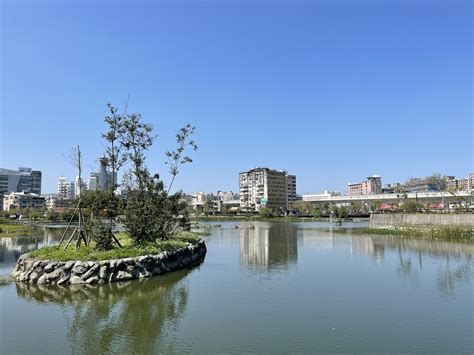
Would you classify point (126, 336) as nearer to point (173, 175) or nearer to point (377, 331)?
point (377, 331)

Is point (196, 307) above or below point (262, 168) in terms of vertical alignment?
below

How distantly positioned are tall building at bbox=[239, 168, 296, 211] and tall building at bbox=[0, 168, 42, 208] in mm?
99996

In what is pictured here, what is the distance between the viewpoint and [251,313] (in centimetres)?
1287

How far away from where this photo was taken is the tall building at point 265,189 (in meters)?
158

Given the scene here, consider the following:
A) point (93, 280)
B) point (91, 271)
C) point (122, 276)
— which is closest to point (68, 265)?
point (91, 271)

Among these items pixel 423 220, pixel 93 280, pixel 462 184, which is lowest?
pixel 93 280

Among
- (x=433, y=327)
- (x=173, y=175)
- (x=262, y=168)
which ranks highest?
(x=262, y=168)

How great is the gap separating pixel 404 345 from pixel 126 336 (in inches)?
286

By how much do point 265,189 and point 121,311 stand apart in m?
146

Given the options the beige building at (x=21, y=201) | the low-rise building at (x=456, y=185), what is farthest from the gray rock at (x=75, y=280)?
the beige building at (x=21, y=201)

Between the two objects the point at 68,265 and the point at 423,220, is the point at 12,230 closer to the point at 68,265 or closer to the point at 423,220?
the point at 68,265

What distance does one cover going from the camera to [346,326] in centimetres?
1138

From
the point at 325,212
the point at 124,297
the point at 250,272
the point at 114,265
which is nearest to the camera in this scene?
the point at 124,297

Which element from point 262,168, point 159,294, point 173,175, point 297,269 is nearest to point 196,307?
point 159,294
